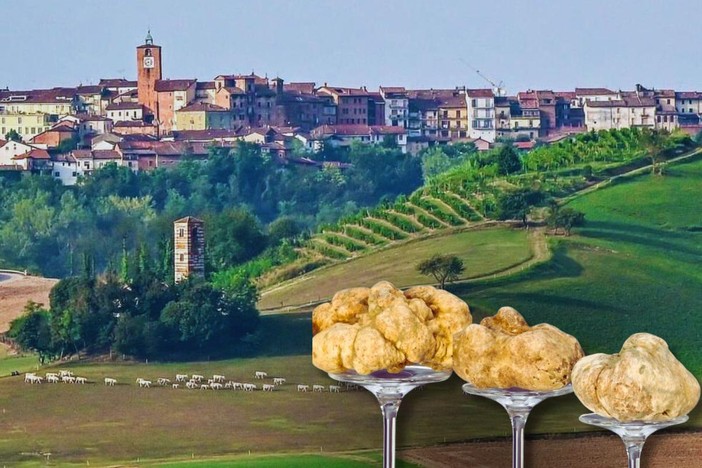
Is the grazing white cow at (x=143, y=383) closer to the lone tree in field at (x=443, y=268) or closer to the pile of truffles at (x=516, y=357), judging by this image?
the lone tree in field at (x=443, y=268)

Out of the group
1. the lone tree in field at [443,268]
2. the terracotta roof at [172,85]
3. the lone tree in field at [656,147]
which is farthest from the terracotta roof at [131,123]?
the lone tree in field at [443,268]

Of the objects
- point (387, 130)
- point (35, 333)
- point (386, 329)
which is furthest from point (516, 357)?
point (387, 130)

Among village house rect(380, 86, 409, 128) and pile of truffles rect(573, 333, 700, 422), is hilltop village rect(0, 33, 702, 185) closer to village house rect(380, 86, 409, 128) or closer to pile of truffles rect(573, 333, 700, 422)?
village house rect(380, 86, 409, 128)

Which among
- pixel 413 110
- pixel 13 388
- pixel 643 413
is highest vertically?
pixel 413 110

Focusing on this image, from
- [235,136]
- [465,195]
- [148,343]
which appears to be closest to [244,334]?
[148,343]

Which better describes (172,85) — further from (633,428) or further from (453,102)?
(633,428)

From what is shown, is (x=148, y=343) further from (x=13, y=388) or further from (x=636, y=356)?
(x=636, y=356)

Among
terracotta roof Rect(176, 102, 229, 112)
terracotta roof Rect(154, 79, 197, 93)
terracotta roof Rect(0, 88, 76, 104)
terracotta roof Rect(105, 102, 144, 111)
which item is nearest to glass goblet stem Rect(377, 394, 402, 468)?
terracotta roof Rect(176, 102, 229, 112)
